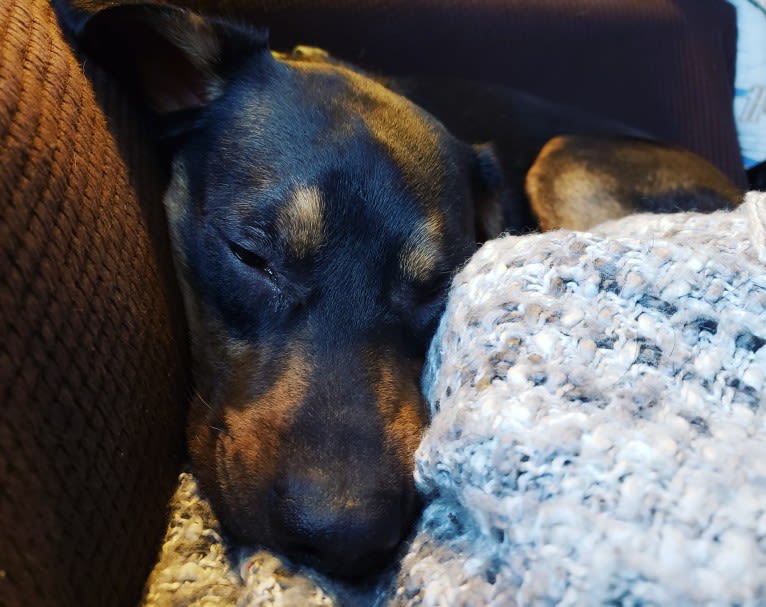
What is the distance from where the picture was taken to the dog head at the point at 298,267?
3.76 ft

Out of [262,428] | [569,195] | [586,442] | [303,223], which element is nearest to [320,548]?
[262,428]

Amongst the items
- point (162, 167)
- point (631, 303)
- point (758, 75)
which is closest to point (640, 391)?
point (631, 303)

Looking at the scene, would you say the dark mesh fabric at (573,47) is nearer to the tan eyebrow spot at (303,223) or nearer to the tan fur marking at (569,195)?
the tan fur marking at (569,195)

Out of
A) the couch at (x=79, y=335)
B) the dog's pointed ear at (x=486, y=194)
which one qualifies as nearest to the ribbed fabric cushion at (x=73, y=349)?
the couch at (x=79, y=335)

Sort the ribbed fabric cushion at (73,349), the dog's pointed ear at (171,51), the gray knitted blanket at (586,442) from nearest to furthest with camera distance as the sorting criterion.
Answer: the gray knitted blanket at (586,442) < the ribbed fabric cushion at (73,349) < the dog's pointed ear at (171,51)

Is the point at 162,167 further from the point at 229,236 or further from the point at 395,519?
the point at 395,519

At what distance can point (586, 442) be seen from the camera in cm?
82

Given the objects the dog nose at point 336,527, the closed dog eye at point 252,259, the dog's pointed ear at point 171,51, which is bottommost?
the dog nose at point 336,527

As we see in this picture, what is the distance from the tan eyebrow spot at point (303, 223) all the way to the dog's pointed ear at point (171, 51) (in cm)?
46

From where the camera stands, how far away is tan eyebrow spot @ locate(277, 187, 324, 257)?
1370mm

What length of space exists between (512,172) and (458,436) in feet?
5.64

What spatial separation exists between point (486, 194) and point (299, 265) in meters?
0.81

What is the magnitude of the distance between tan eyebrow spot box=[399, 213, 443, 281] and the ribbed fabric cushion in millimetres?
484

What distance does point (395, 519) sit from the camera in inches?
43.8
